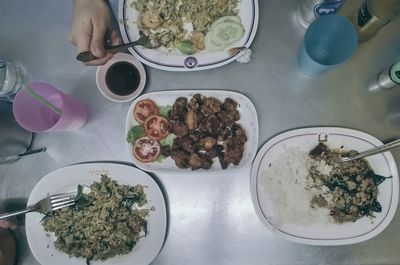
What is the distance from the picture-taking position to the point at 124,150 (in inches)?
53.9

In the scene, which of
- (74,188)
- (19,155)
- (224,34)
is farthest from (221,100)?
(19,155)

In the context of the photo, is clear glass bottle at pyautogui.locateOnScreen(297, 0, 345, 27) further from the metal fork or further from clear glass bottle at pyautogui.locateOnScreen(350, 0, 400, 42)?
the metal fork

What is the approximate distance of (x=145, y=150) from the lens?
1.31 metres

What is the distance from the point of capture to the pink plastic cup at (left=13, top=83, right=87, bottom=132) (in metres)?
1.19

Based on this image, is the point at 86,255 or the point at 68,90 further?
the point at 68,90

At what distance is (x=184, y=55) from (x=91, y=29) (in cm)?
33

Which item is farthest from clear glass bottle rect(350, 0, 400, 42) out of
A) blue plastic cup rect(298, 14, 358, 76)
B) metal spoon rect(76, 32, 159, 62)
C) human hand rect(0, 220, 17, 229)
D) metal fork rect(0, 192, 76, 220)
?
human hand rect(0, 220, 17, 229)

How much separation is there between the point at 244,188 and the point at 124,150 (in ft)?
1.54

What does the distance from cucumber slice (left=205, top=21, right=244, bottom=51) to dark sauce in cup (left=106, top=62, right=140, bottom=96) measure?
30cm

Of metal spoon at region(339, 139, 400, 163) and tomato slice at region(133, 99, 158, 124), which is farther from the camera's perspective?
tomato slice at region(133, 99, 158, 124)

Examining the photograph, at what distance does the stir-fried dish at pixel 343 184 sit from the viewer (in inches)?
49.8

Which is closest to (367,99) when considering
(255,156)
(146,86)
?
(255,156)

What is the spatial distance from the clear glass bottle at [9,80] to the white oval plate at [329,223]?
3.06 feet

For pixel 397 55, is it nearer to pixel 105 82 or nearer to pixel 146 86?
pixel 146 86
